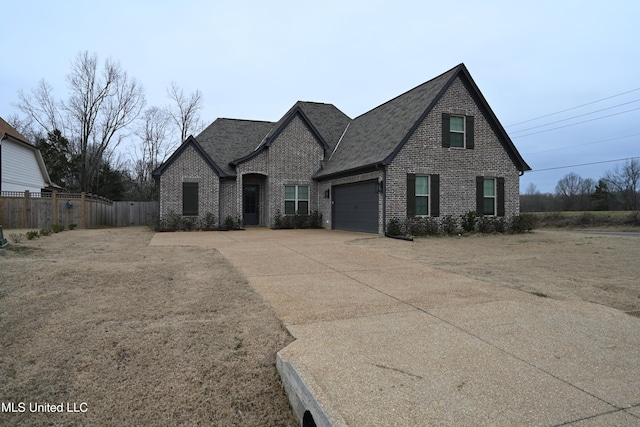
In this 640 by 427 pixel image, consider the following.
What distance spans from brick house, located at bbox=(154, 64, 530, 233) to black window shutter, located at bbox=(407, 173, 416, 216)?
0.04 meters

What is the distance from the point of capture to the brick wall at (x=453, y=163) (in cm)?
1408

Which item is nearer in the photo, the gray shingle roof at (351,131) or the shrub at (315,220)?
the gray shingle roof at (351,131)

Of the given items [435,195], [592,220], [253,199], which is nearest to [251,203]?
[253,199]

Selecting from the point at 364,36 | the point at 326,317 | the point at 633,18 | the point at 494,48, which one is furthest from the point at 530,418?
the point at 494,48

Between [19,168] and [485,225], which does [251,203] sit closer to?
[485,225]

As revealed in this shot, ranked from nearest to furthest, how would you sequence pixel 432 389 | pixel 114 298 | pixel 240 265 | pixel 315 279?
1. pixel 432 389
2. pixel 114 298
3. pixel 315 279
4. pixel 240 265

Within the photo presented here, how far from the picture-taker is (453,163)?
594 inches

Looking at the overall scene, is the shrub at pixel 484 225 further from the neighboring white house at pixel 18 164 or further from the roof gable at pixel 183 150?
the neighboring white house at pixel 18 164

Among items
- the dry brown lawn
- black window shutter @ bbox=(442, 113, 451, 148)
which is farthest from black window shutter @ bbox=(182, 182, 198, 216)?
black window shutter @ bbox=(442, 113, 451, 148)

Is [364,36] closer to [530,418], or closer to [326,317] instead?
[326,317]

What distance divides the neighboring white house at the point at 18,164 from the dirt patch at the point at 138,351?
22.1 meters

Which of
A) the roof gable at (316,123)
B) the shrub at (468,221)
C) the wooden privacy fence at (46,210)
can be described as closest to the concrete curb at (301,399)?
the shrub at (468,221)

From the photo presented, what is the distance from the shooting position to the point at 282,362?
118 inches

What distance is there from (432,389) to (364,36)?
1541 cm
